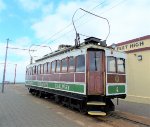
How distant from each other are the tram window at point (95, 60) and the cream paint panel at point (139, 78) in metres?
6.17

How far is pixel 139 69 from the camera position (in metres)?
18.7

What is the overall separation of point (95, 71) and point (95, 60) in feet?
1.78

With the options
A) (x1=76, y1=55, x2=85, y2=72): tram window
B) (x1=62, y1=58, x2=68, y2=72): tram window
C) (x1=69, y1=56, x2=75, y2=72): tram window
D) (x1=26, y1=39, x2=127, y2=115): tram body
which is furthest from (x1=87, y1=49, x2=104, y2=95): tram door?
(x1=62, y1=58, x2=68, y2=72): tram window

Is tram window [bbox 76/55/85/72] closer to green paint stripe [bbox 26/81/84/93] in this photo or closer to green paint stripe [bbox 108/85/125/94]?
green paint stripe [bbox 26/81/84/93]

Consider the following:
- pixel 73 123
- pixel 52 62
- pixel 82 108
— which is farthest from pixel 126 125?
pixel 52 62

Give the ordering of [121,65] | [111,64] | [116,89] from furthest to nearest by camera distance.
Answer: [121,65], [111,64], [116,89]

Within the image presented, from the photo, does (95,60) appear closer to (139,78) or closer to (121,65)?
(121,65)

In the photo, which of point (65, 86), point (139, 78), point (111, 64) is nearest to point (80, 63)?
point (111, 64)

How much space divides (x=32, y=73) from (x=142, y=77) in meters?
10.5

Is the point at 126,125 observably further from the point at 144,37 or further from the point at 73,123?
the point at 144,37

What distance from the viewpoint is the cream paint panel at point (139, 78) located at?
58.5ft

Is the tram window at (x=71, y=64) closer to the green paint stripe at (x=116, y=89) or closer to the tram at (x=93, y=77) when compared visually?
the tram at (x=93, y=77)

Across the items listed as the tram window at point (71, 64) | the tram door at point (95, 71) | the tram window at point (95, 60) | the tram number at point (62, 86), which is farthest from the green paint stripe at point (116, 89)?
the tram number at point (62, 86)

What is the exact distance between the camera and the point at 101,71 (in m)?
12.7
